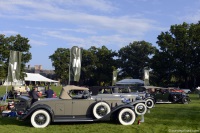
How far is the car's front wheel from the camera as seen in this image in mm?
9990

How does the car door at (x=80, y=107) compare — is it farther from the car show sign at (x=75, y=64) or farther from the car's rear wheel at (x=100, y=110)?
the car show sign at (x=75, y=64)

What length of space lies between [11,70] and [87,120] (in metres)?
7.24

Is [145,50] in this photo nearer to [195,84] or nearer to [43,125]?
[195,84]

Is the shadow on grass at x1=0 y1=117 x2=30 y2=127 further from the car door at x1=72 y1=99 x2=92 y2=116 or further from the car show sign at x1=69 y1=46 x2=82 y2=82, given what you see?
the car show sign at x1=69 y1=46 x2=82 y2=82

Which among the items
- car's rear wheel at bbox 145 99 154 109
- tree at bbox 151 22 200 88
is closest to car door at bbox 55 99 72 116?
car's rear wheel at bbox 145 99 154 109

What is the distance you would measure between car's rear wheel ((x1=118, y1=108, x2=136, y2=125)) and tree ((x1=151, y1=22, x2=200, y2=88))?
1898 inches

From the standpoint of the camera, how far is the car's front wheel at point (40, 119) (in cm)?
999

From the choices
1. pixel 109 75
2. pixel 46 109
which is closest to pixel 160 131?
pixel 46 109

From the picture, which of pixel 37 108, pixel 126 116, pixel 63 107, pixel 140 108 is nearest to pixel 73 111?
pixel 63 107

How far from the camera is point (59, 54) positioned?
3140 inches

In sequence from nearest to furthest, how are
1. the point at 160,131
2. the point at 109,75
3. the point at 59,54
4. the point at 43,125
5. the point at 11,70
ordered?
the point at 160,131 → the point at 43,125 → the point at 11,70 → the point at 109,75 → the point at 59,54

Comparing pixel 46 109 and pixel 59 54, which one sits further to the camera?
pixel 59 54

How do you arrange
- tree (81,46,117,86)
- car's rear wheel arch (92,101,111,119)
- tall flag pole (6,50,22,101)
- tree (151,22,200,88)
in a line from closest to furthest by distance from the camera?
car's rear wheel arch (92,101,111,119) → tall flag pole (6,50,22,101) → tree (151,22,200,88) → tree (81,46,117,86)

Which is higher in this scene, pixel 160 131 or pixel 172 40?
pixel 172 40
